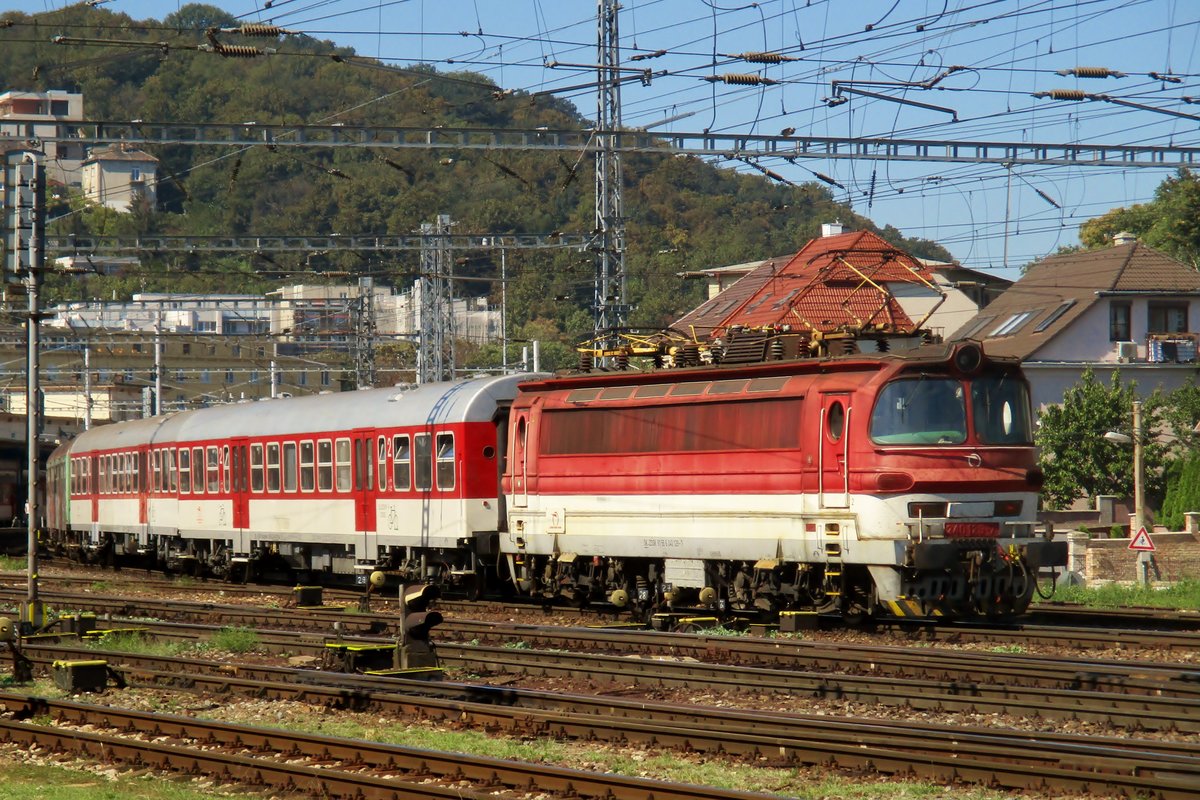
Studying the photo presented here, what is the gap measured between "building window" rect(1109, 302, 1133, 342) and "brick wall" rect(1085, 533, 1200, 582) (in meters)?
19.5

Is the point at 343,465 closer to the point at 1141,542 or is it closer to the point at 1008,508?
the point at 1008,508

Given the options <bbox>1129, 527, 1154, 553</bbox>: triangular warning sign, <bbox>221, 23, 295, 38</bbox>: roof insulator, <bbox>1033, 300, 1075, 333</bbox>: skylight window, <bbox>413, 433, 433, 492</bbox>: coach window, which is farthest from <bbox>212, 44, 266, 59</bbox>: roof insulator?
<bbox>1033, 300, 1075, 333</bbox>: skylight window

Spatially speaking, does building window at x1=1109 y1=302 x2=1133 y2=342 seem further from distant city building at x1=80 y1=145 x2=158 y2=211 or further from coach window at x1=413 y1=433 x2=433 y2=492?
distant city building at x1=80 y1=145 x2=158 y2=211

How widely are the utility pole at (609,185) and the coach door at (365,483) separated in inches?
210

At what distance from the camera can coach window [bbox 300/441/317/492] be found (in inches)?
1125

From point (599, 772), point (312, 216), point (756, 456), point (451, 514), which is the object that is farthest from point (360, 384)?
point (312, 216)

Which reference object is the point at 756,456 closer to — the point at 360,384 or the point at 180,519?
the point at 180,519

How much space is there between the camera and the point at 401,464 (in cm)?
2588

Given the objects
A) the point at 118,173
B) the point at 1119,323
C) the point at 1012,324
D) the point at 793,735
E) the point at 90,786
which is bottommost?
the point at 90,786

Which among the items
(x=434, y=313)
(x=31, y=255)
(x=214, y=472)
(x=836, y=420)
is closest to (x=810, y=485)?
(x=836, y=420)

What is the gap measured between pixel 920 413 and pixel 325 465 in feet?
43.0

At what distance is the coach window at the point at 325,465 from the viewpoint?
2784cm

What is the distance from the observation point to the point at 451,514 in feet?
80.0

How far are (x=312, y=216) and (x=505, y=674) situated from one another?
10361 cm
